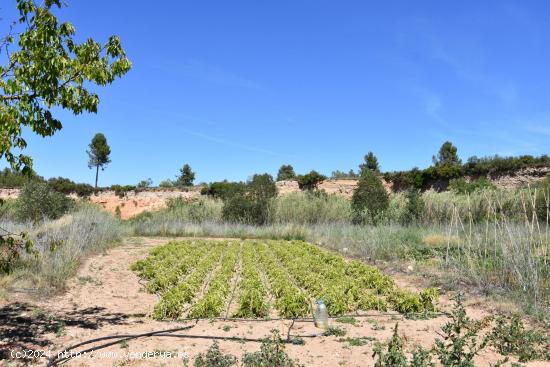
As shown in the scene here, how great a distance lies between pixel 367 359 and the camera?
5.02m

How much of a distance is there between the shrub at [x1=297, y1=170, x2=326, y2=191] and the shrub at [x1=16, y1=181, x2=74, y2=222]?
65.1 feet

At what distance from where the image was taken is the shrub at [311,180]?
36.5 m

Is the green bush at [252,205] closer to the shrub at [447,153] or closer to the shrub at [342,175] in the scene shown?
the shrub at [342,175]

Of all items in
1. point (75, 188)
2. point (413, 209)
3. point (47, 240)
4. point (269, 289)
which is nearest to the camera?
point (269, 289)

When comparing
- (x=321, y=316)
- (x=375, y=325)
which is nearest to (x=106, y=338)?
(x=321, y=316)

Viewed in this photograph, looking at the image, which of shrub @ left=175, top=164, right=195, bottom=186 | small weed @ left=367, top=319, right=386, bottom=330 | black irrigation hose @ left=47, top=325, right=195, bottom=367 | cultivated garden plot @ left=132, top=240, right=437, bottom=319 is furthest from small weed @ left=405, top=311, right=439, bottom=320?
shrub @ left=175, top=164, right=195, bottom=186

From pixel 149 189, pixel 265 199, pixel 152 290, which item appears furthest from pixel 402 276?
pixel 149 189

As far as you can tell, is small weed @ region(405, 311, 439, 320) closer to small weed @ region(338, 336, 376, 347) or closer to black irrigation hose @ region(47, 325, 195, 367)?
small weed @ region(338, 336, 376, 347)

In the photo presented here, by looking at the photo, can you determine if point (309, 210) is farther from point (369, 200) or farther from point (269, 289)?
point (269, 289)

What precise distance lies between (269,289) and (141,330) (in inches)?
133

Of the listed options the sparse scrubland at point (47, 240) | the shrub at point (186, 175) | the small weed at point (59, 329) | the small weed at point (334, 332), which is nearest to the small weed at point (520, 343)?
the small weed at point (334, 332)

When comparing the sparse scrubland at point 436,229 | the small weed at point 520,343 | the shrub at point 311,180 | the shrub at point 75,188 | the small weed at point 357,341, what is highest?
the shrub at point 311,180

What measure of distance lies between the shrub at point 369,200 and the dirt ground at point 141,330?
546 inches

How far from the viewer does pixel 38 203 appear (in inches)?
790
